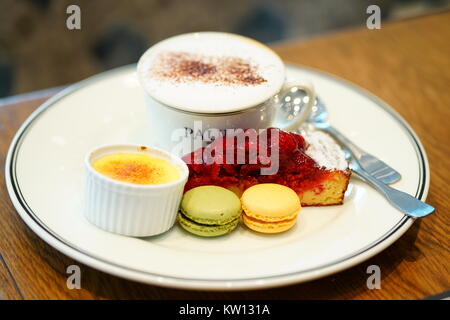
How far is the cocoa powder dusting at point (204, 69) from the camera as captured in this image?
50.3 inches

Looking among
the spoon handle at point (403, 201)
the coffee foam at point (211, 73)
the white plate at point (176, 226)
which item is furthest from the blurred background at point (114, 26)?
the spoon handle at point (403, 201)

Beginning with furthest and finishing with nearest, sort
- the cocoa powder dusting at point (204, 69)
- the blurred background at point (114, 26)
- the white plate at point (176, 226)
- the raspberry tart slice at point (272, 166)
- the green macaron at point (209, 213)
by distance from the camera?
the blurred background at point (114, 26)
the cocoa powder dusting at point (204, 69)
the raspberry tart slice at point (272, 166)
the green macaron at point (209, 213)
the white plate at point (176, 226)

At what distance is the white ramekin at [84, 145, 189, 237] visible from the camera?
1034 mm

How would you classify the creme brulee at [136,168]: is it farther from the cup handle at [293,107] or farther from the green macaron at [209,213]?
the cup handle at [293,107]

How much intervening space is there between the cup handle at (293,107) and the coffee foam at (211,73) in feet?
0.22

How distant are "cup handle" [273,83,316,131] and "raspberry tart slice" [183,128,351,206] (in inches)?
4.5

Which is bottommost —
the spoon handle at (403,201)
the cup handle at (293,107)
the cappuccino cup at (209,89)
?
the spoon handle at (403,201)

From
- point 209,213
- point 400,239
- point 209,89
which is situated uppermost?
point 209,89

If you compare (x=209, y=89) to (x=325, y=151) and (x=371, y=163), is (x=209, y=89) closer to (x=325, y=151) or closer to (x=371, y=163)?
(x=325, y=151)

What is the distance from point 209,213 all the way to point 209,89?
31cm

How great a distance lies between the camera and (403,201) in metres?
1.12

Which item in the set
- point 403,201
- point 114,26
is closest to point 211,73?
point 403,201

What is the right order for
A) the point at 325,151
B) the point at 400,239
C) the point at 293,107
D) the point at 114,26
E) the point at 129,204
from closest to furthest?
the point at 129,204 < the point at 400,239 < the point at 325,151 < the point at 293,107 < the point at 114,26

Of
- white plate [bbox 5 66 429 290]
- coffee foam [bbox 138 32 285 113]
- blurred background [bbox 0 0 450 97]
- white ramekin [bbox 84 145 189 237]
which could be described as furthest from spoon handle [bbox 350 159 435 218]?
blurred background [bbox 0 0 450 97]
